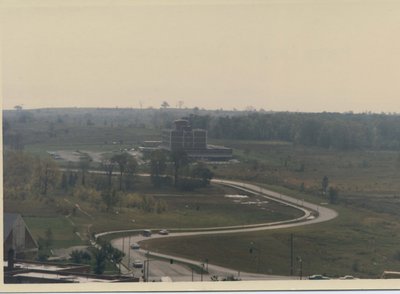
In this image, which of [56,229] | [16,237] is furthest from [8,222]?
[56,229]

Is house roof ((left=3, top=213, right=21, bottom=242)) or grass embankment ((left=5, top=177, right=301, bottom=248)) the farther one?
grass embankment ((left=5, top=177, right=301, bottom=248))

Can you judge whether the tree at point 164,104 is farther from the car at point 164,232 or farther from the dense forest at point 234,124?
the car at point 164,232

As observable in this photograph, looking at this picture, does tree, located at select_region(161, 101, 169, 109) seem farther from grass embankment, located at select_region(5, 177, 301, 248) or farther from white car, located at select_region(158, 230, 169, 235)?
white car, located at select_region(158, 230, 169, 235)

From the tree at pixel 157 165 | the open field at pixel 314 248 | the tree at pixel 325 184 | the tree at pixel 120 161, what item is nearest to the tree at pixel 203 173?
the tree at pixel 157 165

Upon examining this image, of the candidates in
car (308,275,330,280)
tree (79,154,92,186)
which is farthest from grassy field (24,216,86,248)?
car (308,275,330,280)

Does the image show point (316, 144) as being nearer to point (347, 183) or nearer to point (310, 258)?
point (347, 183)

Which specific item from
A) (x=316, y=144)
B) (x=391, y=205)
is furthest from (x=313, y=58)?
(x=391, y=205)

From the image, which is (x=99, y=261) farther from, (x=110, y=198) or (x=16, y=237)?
(x=16, y=237)
